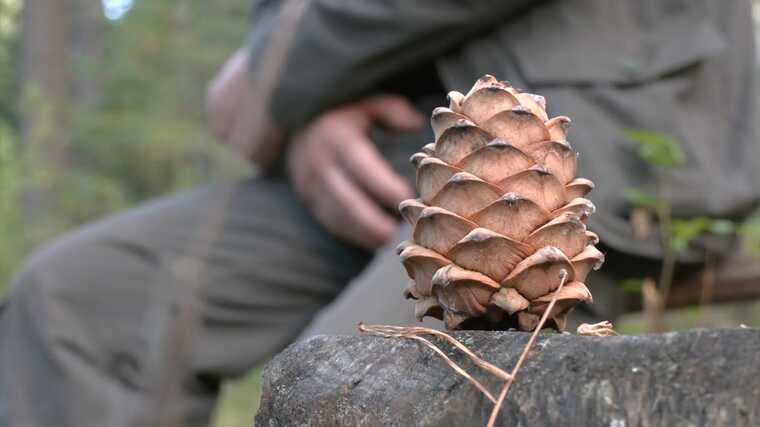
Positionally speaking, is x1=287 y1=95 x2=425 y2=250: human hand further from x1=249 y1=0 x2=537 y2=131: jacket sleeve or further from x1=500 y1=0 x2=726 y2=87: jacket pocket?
x1=500 y1=0 x2=726 y2=87: jacket pocket

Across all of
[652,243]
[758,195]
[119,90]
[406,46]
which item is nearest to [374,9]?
[406,46]

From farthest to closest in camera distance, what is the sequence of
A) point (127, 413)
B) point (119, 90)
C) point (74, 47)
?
point (74, 47)
point (119, 90)
point (127, 413)

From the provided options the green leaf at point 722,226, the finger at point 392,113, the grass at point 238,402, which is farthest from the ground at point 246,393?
the green leaf at point 722,226

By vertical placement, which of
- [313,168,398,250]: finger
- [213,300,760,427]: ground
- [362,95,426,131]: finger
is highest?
[213,300,760,427]: ground

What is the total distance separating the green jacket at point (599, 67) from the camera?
2.24m

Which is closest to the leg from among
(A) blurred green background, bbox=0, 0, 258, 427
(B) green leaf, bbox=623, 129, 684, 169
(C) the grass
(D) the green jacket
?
(D) the green jacket

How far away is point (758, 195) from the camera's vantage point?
239cm

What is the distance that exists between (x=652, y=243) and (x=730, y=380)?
1.62 m

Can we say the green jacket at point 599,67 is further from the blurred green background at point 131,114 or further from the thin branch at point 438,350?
the blurred green background at point 131,114

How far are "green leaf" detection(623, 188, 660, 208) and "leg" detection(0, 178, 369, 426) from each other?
2.60 feet

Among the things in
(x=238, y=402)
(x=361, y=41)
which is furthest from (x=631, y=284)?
(x=238, y=402)

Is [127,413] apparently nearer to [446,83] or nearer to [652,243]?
[446,83]

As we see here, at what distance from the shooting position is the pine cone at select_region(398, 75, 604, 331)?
3.01ft

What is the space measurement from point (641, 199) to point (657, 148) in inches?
4.6
